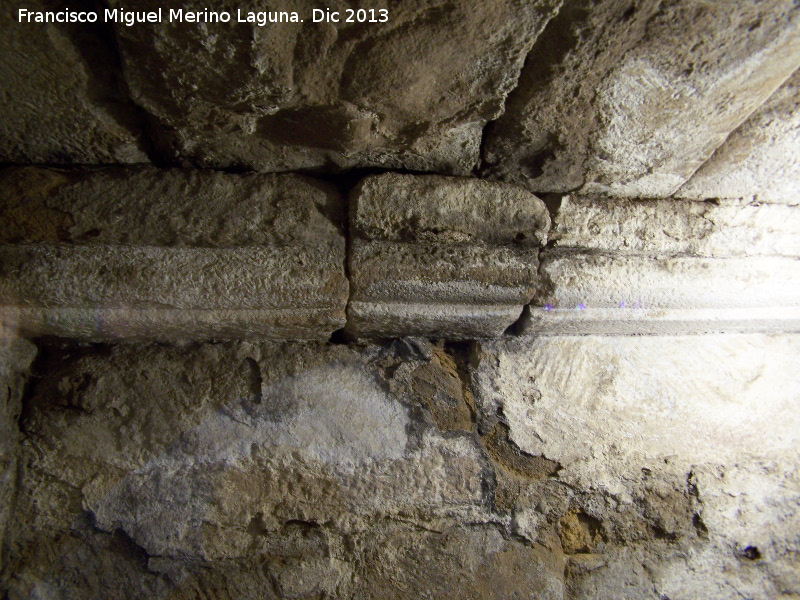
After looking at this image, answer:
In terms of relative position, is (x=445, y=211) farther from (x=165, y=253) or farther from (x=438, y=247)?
(x=165, y=253)

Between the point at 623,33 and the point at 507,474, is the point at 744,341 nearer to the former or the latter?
the point at 507,474

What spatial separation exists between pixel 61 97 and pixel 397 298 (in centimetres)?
91

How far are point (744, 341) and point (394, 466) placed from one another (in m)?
1.32

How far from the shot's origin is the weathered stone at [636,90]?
105 centimetres

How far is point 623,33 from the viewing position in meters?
1.06

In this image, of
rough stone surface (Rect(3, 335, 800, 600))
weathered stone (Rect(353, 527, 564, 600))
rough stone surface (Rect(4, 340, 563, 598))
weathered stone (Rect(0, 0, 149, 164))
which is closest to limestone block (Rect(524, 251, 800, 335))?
rough stone surface (Rect(3, 335, 800, 600))

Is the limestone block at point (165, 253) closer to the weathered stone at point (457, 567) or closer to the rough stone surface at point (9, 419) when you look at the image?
the rough stone surface at point (9, 419)

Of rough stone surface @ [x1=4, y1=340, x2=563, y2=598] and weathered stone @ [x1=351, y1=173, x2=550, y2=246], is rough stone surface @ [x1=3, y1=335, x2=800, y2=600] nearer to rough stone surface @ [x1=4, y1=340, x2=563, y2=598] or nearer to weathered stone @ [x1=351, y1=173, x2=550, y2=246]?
rough stone surface @ [x1=4, y1=340, x2=563, y2=598]

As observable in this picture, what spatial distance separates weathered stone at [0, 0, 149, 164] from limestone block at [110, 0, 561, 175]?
8 centimetres

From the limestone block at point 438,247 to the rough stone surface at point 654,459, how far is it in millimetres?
267

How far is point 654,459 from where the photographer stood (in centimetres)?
152

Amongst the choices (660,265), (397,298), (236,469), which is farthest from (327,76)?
(660,265)

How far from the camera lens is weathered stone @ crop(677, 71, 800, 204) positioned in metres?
1.29

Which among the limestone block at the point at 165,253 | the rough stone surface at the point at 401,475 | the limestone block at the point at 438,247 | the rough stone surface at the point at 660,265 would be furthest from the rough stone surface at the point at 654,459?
the limestone block at the point at 165,253
